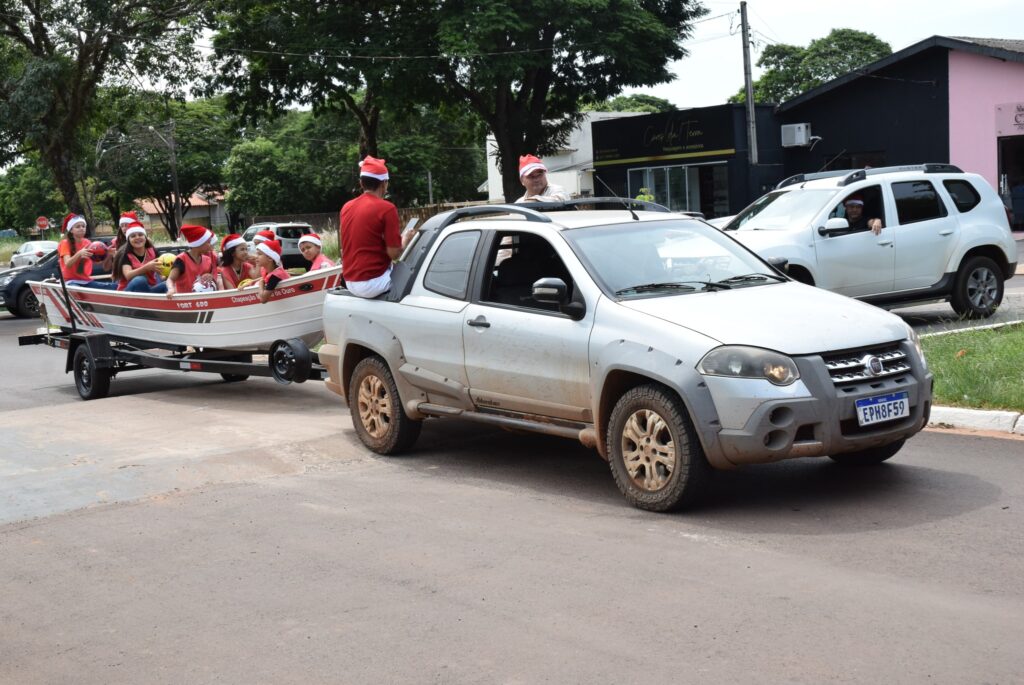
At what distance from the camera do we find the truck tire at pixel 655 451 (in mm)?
6656

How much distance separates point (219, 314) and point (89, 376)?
2460mm

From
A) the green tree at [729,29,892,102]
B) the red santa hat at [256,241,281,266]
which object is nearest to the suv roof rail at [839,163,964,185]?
Result: the red santa hat at [256,241,281,266]

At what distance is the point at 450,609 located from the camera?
5.42 metres

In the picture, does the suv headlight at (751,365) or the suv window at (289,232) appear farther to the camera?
the suv window at (289,232)

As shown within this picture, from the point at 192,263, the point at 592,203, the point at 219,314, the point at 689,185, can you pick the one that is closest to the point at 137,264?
the point at 192,263

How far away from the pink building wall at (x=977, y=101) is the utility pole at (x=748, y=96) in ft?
19.5

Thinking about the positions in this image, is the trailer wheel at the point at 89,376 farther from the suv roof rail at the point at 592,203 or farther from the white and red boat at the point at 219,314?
the suv roof rail at the point at 592,203

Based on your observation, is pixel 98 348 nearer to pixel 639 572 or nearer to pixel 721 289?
pixel 721 289

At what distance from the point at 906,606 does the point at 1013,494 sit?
215 centimetres

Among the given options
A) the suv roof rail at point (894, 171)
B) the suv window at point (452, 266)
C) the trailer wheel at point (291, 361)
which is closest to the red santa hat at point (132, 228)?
the trailer wheel at point (291, 361)

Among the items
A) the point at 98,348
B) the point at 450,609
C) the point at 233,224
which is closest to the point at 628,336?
the point at 450,609

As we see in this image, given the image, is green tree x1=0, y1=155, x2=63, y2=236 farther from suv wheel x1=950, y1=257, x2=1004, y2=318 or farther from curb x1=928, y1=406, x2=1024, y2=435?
curb x1=928, y1=406, x2=1024, y2=435

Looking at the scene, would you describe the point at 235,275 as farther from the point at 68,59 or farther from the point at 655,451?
the point at 68,59

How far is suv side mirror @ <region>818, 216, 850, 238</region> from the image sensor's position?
1385cm
